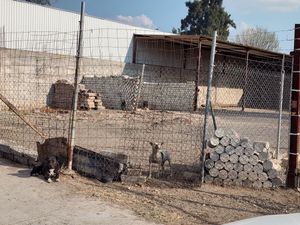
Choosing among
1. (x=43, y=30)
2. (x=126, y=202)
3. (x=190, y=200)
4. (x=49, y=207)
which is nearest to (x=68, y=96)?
(x=43, y=30)

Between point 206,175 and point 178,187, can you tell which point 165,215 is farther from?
point 206,175

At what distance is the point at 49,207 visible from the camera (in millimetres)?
6688

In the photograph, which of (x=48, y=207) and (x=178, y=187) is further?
(x=178, y=187)

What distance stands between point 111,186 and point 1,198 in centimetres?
176

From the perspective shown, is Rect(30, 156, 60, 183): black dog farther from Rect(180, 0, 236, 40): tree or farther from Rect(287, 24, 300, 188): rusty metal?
Rect(180, 0, 236, 40): tree

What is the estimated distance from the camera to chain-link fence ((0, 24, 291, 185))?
1149cm

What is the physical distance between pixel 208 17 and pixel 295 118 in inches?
2747

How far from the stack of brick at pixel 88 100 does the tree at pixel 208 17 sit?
4991 cm

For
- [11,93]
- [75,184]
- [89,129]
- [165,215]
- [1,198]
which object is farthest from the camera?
[11,93]

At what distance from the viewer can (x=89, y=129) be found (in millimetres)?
17156

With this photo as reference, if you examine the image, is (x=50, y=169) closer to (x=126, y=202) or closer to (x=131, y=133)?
(x=126, y=202)

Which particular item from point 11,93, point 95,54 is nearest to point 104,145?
point 11,93

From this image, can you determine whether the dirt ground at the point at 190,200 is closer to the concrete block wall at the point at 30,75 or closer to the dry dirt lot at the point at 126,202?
the dry dirt lot at the point at 126,202

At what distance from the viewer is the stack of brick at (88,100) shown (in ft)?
90.0
